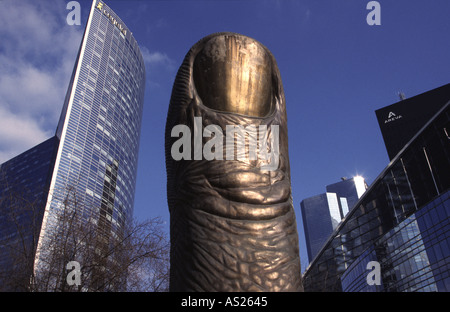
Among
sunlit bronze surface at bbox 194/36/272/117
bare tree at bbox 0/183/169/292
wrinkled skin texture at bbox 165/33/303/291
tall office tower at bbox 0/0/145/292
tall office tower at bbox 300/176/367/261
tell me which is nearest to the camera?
wrinkled skin texture at bbox 165/33/303/291

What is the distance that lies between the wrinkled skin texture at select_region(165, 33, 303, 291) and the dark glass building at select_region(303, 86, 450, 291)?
1031 inches

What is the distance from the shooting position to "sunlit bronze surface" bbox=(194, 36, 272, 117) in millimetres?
3531

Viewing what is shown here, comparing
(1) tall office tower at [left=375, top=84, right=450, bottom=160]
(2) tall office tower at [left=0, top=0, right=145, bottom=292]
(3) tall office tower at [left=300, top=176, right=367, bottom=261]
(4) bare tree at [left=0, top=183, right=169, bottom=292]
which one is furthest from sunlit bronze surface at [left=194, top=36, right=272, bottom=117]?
(3) tall office tower at [left=300, top=176, right=367, bottom=261]

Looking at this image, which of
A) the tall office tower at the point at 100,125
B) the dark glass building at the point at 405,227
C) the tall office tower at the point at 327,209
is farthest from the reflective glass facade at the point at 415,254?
the tall office tower at the point at 327,209

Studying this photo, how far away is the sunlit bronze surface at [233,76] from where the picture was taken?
3531 millimetres

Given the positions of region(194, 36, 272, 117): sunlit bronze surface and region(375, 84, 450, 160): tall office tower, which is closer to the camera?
region(194, 36, 272, 117): sunlit bronze surface

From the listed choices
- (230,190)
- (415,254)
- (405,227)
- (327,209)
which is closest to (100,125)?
(405,227)

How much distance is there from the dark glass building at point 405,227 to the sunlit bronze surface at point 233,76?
86.2ft

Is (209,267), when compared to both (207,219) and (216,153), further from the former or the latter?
(216,153)

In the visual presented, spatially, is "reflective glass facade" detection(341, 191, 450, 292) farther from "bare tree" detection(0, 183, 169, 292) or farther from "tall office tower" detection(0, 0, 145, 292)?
"tall office tower" detection(0, 0, 145, 292)

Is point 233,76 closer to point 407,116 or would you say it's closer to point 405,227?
point 405,227

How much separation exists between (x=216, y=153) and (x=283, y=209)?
70cm

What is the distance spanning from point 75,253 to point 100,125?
236 feet

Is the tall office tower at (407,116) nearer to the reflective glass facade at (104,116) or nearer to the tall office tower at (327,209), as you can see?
the reflective glass facade at (104,116)
